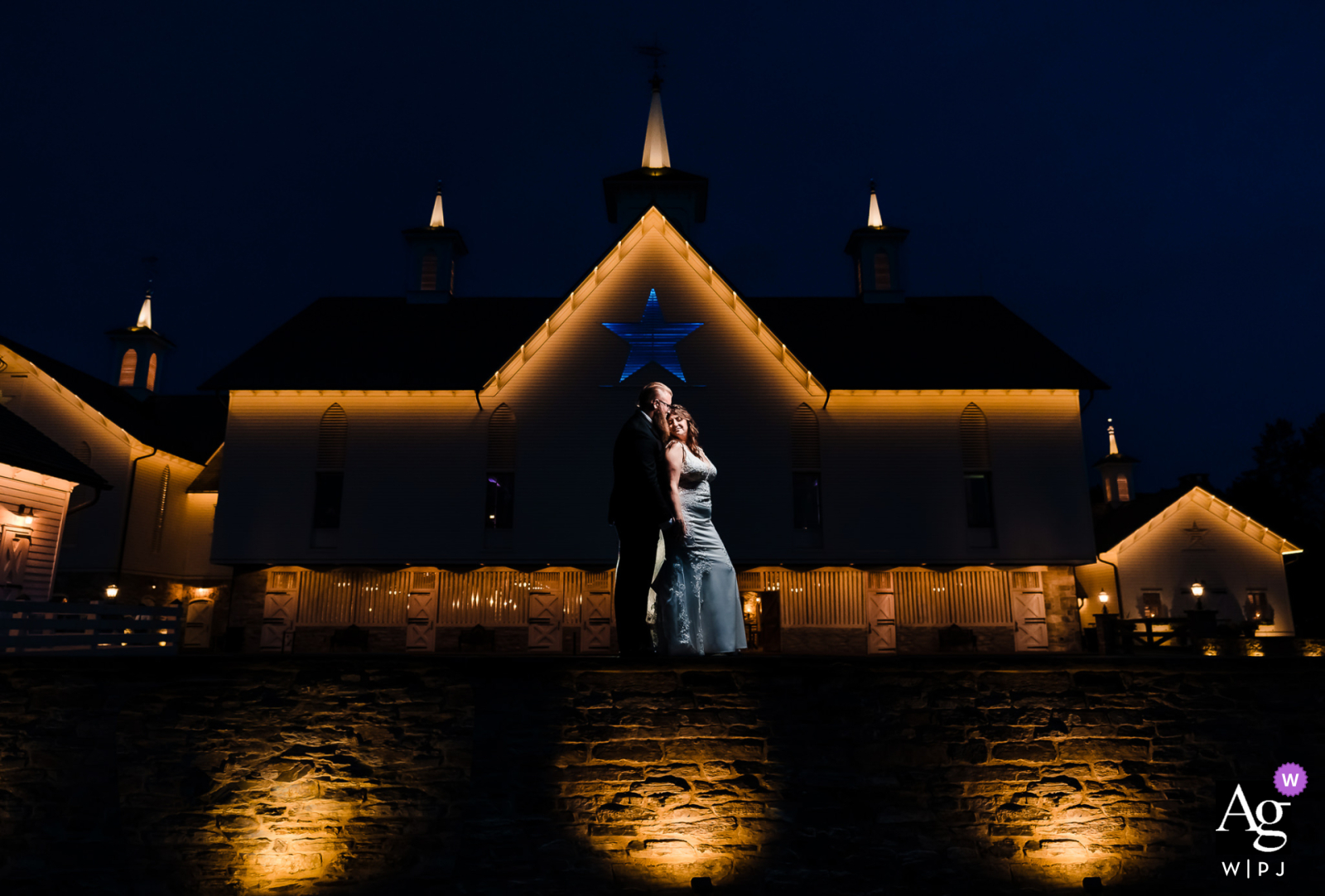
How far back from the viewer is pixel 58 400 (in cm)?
2520

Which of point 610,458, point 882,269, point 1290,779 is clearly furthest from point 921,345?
point 1290,779

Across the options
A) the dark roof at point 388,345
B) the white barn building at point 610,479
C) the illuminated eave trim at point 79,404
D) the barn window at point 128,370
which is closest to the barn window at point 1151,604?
the white barn building at point 610,479

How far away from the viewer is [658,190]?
2881 centimetres

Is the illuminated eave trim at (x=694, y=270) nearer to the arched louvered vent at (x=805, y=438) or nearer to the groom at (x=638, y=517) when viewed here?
the arched louvered vent at (x=805, y=438)

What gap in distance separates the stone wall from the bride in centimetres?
28

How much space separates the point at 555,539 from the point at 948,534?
32.4 feet

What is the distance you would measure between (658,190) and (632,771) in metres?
Answer: 24.2

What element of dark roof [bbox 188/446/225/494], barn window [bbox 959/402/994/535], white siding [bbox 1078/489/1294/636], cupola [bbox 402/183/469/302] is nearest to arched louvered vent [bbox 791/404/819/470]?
barn window [bbox 959/402/994/535]

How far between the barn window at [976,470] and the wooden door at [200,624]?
23.1 meters

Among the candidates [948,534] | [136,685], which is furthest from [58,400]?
[948,534]

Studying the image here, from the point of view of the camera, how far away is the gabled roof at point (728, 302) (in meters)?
21.6

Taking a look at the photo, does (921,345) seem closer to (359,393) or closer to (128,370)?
(359,393)

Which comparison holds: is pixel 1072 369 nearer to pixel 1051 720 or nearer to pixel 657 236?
pixel 657 236

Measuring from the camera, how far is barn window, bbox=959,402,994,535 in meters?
21.4
